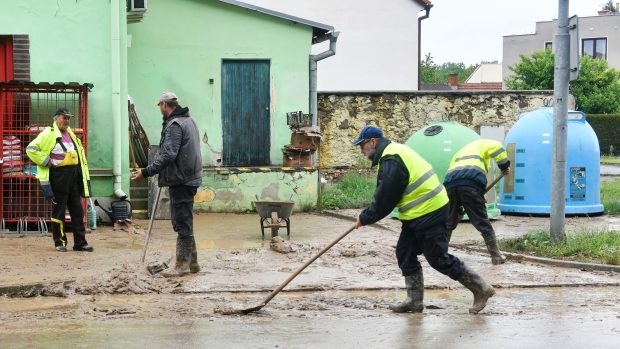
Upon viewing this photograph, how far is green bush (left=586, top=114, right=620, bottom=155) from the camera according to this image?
39.9 metres

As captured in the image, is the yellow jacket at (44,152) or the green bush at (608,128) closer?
the yellow jacket at (44,152)

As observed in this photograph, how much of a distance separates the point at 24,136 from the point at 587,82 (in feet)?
119

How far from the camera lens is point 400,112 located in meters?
23.0

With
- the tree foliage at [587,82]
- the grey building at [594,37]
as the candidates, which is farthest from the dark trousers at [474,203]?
the grey building at [594,37]

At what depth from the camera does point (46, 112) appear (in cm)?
1373

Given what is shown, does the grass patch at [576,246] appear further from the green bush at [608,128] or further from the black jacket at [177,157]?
the green bush at [608,128]

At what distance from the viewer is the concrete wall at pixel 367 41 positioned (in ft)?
104

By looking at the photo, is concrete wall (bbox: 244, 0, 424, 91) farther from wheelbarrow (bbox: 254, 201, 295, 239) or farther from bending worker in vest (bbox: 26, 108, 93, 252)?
bending worker in vest (bbox: 26, 108, 93, 252)

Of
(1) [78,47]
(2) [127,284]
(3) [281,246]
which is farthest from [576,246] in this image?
(1) [78,47]

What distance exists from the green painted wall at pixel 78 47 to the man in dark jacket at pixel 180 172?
4.87 m

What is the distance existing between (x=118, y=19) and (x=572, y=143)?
8.19 metres

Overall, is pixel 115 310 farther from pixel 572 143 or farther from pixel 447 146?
pixel 572 143

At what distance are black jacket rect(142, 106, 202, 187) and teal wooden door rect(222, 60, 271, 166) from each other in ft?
28.6

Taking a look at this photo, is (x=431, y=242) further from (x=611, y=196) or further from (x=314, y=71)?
(x=611, y=196)
